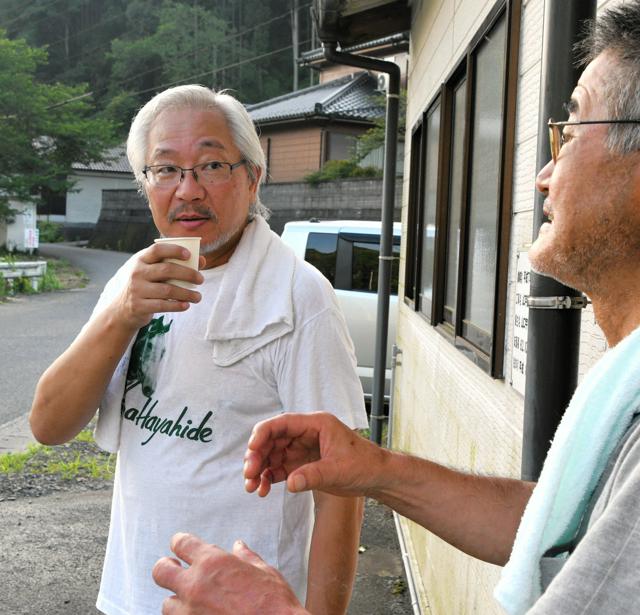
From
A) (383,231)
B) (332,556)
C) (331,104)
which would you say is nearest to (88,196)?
(331,104)

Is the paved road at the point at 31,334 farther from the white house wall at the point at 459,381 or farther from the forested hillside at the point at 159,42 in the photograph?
the forested hillside at the point at 159,42

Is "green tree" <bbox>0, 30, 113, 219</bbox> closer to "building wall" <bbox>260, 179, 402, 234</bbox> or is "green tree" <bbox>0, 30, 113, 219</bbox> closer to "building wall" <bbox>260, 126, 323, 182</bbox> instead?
"building wall" <bbox>260, 126, 323, 182</bbox>

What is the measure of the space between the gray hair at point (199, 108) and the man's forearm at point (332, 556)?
90cm

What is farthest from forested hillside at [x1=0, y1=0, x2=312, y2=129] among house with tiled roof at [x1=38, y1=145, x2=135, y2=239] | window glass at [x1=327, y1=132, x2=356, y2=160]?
window glass at [x1=327, y1=132, x2=356, y2=160]

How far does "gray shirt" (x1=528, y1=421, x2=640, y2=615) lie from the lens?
0.79m

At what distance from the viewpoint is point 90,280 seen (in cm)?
2567

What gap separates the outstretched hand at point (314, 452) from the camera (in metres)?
1.47

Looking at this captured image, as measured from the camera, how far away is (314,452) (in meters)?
1.58

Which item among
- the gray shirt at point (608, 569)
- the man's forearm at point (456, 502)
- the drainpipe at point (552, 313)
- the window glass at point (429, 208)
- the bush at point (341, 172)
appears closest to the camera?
the gray shirt at point (608, 569)

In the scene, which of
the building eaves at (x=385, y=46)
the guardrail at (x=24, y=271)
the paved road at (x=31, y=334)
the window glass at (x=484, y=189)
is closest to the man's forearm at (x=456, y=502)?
the window glass at (x=484, y=189)

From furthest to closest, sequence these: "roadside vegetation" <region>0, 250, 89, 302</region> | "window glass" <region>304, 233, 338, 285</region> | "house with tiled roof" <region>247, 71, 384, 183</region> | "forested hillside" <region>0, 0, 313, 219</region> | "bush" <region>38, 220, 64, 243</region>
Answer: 1. "forested hillside" <region>0, 0, 313, 219</region>
2. "bush" <region>38, 220, 64, 243</region>
3. "house with tiled roof" <region>247, 71, 384, 183</region>
4. "roadside vegetation" <region>0, 250, 89, 302</region>
5. "window glass" <region>304, 233, 338, 285</region>

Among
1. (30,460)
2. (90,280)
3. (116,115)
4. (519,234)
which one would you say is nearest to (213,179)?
(519,234)

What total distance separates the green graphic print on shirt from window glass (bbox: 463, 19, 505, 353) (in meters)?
1.22

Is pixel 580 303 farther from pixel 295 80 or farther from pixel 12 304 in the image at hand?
pixel 295 80
